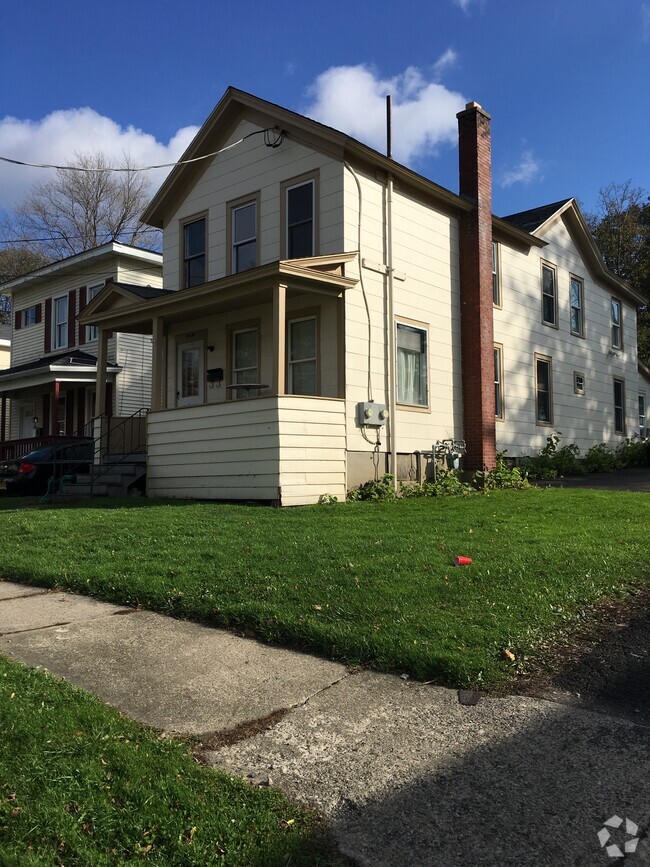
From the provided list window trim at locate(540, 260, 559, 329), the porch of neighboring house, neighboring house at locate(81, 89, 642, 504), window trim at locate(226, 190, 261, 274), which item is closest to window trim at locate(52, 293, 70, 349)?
neighboring house at locate(81, 89, 642, 504)

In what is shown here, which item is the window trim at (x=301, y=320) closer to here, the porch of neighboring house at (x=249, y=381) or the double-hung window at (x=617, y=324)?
the porch of neighboring house at (x=249, y=381)

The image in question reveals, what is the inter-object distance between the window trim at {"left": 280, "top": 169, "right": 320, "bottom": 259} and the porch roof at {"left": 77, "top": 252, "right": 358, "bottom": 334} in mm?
950

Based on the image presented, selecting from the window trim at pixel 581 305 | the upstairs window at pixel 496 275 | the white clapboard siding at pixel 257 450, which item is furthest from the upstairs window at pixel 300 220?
the window trim at pixel 581 305

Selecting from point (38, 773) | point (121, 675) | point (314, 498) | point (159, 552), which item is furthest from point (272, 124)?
point (38, 773)

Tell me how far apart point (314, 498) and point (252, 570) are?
5182 millimetres

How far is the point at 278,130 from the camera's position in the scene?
13.6 m

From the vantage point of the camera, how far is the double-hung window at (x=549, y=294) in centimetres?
1822

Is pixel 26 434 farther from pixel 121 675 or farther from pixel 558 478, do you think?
pixel 121 675

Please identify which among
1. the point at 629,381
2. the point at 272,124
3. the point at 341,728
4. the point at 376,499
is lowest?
the point at 341,728

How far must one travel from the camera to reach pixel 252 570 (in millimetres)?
6238

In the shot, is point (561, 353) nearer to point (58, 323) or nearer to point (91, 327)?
point (91, 327)

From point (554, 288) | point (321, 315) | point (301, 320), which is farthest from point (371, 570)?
point (554, 288)

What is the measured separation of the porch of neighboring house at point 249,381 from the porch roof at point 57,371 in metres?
6.45

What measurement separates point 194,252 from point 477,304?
590cm
